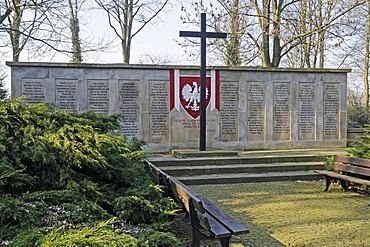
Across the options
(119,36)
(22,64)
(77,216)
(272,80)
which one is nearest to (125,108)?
(22,64)

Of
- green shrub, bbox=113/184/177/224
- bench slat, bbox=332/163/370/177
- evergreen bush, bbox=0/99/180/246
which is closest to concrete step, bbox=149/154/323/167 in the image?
bench slat, bbox=332/163/370/177

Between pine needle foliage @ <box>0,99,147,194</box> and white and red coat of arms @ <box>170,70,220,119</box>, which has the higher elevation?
white and red coat of arms @ <box>170,70,220,119</box>

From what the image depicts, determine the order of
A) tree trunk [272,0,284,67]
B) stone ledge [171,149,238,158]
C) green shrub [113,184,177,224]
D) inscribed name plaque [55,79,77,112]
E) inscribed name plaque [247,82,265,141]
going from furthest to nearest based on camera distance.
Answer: tree trunk [272,0,284,67]
inscribed name plaque [247,82,265,141]
inscribed name plaque [55,79,77,112]
stone ledge [171,149,238,158]
green shrub [113,184,177,224]

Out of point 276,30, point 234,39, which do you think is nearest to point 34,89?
point 276,30

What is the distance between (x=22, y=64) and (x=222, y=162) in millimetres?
6108

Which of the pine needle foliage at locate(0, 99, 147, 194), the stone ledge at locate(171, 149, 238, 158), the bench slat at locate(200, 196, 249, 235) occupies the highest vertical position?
the pine needle foliage at locate(0, 99, 147, 194)

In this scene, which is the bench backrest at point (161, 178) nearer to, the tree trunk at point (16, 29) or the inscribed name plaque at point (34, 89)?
the inscribed name plaque at point (34, 89)

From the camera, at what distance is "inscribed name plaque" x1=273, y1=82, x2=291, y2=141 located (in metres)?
12.4

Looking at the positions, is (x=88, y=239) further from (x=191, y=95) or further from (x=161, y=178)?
(x=191, y=95)

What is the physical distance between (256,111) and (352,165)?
4.84 m

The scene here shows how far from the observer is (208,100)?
11750 millimetres

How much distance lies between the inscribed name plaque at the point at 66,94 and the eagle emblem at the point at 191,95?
3.18m

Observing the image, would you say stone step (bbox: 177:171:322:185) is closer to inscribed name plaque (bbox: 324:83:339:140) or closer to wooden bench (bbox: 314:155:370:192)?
wooden bench (bbox: 314:155:370:192)

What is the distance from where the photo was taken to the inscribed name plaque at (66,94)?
1100 centimetres
